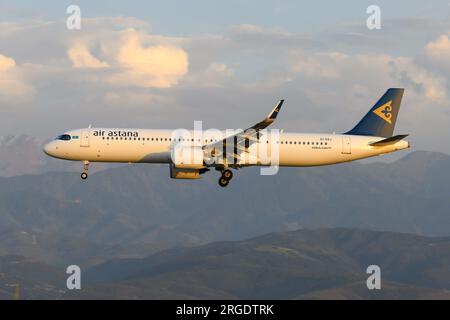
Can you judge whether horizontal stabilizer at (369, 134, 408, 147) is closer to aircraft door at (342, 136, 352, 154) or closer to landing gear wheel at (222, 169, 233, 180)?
aircraft door at (342, 136, 352, 154)

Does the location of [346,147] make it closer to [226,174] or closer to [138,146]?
[226,174]

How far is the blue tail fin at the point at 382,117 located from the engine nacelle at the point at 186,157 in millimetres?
20438

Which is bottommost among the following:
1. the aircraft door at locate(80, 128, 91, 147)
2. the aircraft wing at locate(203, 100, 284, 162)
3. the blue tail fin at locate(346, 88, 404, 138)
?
the aircraft wing at locate(203, 100, 284, 162)

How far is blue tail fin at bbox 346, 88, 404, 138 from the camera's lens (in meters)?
84.7

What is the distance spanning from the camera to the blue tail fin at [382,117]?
8469 cm

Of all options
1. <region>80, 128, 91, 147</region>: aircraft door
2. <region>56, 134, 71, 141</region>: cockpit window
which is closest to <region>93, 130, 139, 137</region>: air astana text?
<region>80, 128, 91, 147</region>: aircraft door

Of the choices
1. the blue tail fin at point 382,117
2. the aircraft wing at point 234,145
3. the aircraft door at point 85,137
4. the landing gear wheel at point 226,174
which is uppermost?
the blue tail fin at point 382,117

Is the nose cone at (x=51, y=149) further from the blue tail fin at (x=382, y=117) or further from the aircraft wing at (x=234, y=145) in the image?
the blue tail fin at (x=382, y=117)

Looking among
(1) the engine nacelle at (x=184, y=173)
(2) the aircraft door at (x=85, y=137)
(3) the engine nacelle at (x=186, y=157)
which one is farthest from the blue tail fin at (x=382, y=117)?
(2) the aircraft door at (x=85, y=137)

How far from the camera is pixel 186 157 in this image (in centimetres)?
7244

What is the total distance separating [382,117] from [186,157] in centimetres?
2506

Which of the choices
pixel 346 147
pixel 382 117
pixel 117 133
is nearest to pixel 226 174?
pixel 117 133

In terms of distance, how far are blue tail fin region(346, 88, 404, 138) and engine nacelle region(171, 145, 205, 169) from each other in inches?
805
